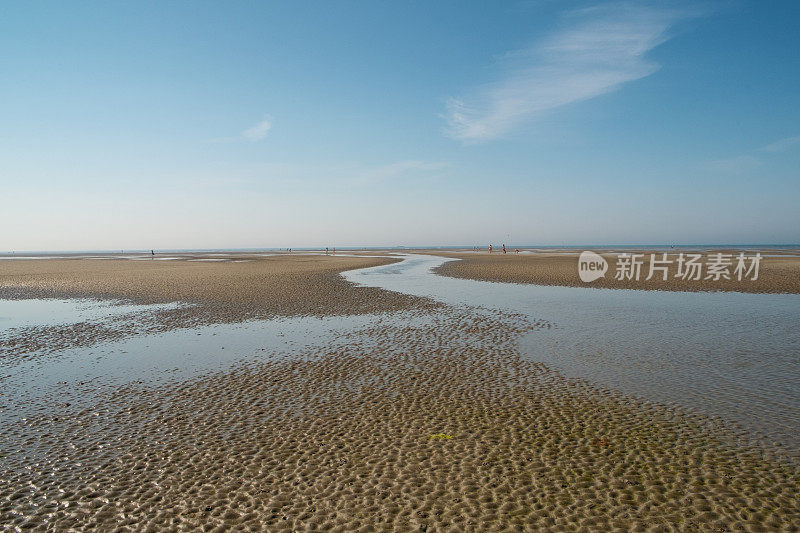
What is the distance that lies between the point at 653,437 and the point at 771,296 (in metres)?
27.1

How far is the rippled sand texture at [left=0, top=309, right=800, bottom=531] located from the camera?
237 inches

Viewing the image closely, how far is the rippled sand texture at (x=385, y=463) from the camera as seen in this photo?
6.02 metres

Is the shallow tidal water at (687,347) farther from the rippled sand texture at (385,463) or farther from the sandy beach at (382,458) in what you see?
the rippled sand texture at (385,463)

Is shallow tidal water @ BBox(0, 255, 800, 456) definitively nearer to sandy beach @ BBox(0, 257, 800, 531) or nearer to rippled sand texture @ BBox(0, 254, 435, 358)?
sandy beach @ BBox(0, 257, 800, 531)

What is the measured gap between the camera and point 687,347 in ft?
49.7

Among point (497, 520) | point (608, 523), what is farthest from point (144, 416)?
point (608, 523)

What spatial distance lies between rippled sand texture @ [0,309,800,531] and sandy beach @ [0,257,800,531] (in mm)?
32

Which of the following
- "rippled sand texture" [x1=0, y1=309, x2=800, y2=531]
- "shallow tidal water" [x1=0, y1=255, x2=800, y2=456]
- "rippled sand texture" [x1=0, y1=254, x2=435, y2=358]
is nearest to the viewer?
"rippled sand texture" [x1=0, y1=309, x2=800, y2=531]

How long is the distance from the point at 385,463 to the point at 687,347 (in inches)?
517

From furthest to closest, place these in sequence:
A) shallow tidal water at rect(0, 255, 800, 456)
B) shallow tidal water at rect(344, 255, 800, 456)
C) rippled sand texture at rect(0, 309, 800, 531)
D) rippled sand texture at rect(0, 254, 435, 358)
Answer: rippled sand texture at rect(0, 254, 435, 358) < shallow tidal water at rect(0, 255, 800, 456) < shallow tidal water at rect(344, 255, 800, 456) < rippled sand texture at rect(0, 309, 800, 531)

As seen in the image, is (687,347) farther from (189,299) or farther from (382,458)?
(189,299)

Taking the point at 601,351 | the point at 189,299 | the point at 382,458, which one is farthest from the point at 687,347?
the point at 189,299

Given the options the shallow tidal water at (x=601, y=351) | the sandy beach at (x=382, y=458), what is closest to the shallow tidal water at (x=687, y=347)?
the shallow tidal water at (x=601, y=351)

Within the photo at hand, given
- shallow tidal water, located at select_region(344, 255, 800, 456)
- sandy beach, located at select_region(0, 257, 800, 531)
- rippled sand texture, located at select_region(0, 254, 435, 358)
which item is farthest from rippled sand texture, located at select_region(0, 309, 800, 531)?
rippled sand texture, located at select_region(0, 254, 435, 358)
